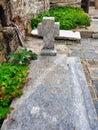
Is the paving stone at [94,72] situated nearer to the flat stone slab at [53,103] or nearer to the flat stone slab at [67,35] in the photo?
the flat stone slab at [53,103]

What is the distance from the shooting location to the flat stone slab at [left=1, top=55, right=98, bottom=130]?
126 inches

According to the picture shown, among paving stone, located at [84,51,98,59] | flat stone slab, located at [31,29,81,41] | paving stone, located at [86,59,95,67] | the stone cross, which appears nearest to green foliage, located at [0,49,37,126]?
the stone cross

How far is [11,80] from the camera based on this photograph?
409 cm

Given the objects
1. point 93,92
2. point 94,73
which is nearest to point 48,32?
point 94,73

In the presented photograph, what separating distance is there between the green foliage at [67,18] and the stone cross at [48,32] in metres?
2.68

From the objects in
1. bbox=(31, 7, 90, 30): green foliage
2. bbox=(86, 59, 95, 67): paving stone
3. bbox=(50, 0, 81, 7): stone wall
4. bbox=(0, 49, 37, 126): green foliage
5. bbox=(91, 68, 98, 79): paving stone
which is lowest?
bbox=(86, 59, 95, 67): paving stone

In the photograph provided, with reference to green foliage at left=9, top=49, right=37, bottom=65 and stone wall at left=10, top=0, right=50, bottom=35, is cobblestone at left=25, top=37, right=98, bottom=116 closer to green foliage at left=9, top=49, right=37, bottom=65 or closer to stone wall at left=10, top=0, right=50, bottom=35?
stone wall at left=10, top=0, right=50, bottom=35

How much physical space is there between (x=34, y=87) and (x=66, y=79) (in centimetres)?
64

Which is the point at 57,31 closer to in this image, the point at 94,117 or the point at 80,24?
the point at 94,117

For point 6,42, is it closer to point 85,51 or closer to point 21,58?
point 21,58

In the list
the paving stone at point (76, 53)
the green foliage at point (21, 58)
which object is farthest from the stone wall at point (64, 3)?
the green foliage at point (21, 58)

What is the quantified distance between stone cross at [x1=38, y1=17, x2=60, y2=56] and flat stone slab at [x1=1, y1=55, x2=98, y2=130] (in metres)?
0.69

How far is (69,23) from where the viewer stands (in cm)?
881

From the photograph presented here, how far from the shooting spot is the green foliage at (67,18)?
341 inches
